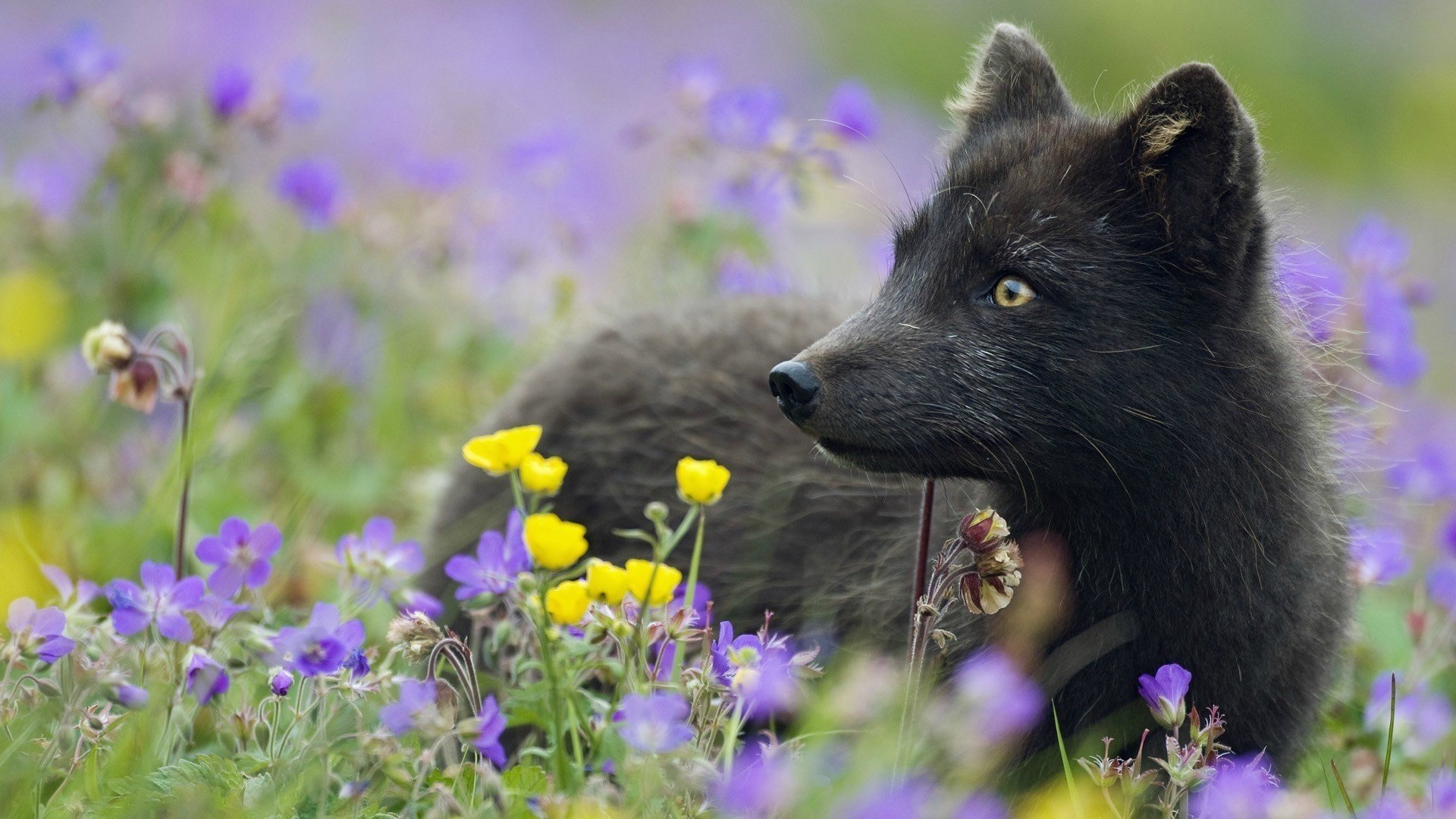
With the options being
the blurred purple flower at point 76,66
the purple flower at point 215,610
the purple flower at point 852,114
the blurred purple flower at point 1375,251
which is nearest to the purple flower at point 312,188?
the blurred purple flower at point 76,66

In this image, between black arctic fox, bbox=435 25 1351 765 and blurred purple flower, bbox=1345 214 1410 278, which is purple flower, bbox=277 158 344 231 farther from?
blurred purple flower, bbox=1345 214 1410 278

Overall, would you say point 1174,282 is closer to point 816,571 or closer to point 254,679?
point 816,571

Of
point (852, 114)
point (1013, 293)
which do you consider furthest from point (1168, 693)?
point (852, 114)

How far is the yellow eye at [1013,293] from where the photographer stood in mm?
2943

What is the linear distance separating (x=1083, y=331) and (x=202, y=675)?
188cm

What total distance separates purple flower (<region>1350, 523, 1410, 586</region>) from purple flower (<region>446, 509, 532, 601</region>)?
206 centimetres

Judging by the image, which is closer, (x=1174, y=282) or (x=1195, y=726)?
(x=1195, y=726)

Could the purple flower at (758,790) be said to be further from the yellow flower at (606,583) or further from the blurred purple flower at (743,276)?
the blurred purple flower at (743,276)

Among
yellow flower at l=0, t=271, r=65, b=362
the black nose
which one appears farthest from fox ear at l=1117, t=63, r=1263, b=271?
yellow flower at l=0, t=271, r=65, b=362

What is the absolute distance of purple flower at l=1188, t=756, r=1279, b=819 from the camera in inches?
80.7

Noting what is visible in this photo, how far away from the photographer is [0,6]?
12250 mm

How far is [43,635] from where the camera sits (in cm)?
248

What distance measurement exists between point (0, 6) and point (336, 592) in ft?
34.5

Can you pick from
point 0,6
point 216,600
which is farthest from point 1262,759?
point 0,6
